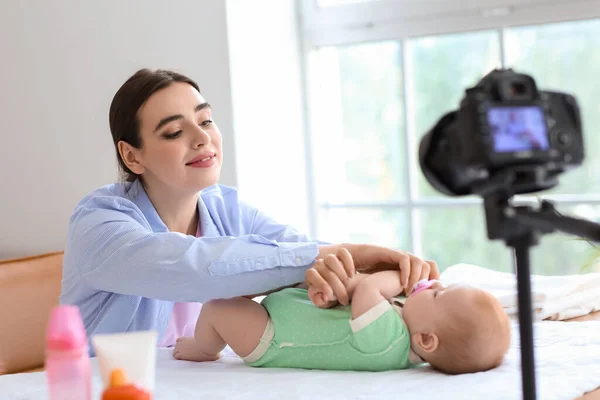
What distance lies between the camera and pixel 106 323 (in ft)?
5.46

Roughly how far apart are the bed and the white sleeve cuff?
81 mm

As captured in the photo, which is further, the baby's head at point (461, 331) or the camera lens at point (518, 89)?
the baby's head at point (461, 331)

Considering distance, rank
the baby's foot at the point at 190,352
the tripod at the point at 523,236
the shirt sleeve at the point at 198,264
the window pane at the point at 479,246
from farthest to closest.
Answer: the window pane at the point at 479,246 < the baby's foot at the point at 190,352 < the shirt sleeve at the point at 198,264 < the tripod at the point at 523,236

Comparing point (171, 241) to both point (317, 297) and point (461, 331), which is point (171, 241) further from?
point (461, 331)

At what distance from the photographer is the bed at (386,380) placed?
1190 millimetres

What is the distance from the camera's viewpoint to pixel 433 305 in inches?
53.2

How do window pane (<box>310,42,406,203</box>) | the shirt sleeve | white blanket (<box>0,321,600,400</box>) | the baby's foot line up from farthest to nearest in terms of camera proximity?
window pane (<box>310,42,406,203</box>) < the baby's foot < the shirt sleeve < white blanket (<box>0,321,600,400</box>)

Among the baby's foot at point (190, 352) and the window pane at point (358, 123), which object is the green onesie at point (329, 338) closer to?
the baby's foot at point (190, 352)

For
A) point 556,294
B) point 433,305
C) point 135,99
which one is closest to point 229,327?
point 433,305

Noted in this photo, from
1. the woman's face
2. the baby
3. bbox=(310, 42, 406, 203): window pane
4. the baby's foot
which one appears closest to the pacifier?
the baby

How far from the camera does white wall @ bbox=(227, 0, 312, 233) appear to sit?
2668 mm

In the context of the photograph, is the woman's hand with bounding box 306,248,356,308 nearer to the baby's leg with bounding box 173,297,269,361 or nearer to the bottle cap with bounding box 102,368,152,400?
the baby's leg with bounding box 173,297,269,361

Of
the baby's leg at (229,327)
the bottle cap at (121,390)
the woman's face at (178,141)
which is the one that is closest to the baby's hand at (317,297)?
the baby's leg at (229,327)

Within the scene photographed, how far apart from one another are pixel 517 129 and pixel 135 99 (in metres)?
1.12
